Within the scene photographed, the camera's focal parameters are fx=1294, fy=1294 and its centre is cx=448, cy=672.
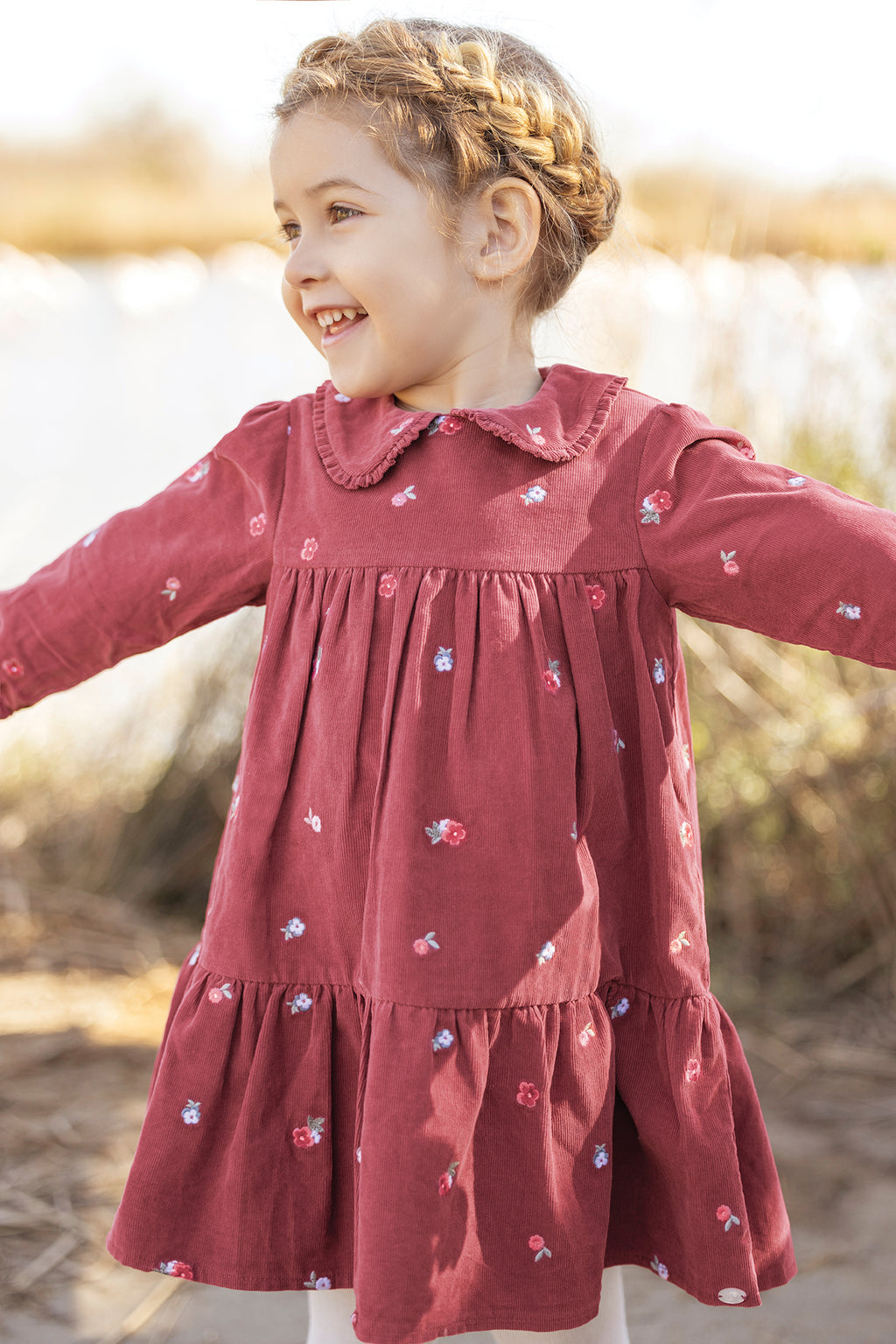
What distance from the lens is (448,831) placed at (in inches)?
41.4

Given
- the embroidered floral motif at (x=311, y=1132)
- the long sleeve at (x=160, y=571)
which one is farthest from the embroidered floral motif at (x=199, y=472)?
the embroidered floral motif at (x=311, y=1132)

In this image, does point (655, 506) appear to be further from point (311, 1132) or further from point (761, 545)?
point (311, 1132)

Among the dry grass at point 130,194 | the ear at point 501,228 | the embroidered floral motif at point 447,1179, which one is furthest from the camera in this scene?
the dry grass at point 130,194

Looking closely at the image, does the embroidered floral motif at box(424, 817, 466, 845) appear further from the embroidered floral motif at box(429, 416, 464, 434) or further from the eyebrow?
the eyebrow

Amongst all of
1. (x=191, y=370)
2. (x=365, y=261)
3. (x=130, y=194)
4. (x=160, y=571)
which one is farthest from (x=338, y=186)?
(x=130, y=194)

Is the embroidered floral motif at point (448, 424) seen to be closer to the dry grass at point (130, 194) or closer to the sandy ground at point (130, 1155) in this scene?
the sandy ground at point (130, 1155)

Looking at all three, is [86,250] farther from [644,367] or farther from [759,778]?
[759,778]

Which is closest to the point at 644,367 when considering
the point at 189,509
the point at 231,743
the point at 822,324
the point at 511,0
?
the point at 822,324

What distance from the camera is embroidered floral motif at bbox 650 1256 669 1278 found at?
1116 mm

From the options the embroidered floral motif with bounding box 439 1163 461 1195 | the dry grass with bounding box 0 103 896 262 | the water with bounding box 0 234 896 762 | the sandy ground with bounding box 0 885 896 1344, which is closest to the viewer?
the embroidered floral motif with bounding box 439 1163 461 1195

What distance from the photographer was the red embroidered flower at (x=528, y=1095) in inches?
41.0

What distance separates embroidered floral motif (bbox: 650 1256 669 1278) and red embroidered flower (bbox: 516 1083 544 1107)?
147 millimetres

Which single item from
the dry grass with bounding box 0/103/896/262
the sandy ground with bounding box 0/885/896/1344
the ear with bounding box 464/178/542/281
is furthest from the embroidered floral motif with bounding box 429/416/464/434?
the dry grass with bounding box 0/103/896/262

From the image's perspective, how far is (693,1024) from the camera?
1.10 meters
